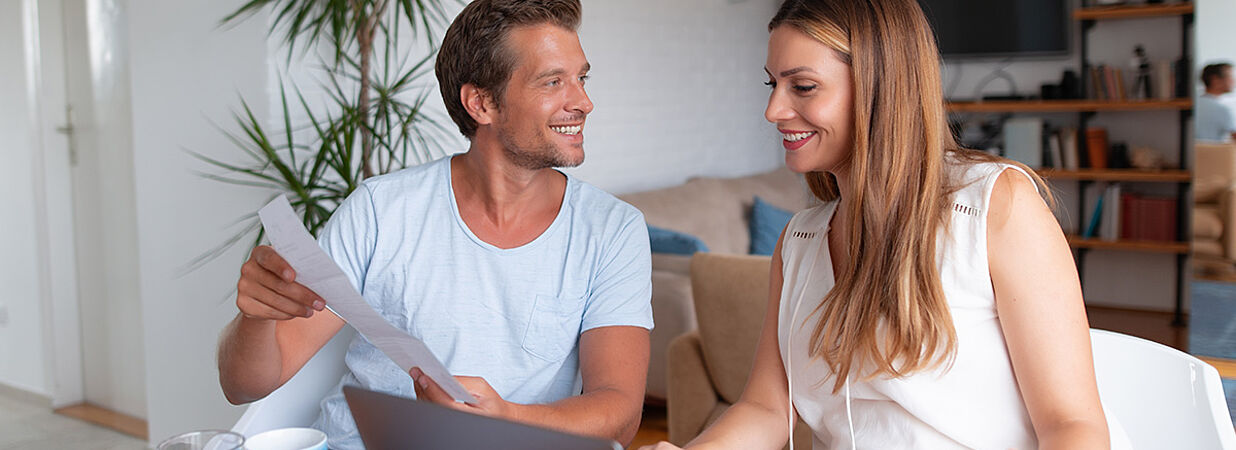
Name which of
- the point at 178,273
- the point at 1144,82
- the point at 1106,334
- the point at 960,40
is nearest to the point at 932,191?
the point at 1106,334

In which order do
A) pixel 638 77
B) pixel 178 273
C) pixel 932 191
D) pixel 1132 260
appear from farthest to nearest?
pixel 1132 260
pixel 638 77
pixel 178 273
pixel 932 191

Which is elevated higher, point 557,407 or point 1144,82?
point 1144,82

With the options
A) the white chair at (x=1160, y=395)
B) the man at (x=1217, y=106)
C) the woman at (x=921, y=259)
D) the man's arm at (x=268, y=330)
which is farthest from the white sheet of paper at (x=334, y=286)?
the man at (x=1217, y=106)

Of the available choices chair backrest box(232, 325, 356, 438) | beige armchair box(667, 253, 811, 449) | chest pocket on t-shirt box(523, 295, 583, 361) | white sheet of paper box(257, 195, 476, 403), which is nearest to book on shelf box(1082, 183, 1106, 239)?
beige armchair box(667, 253, 811, 449)

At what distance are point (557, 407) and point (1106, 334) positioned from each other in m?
0.74

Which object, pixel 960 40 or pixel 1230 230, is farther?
pixel 960 40

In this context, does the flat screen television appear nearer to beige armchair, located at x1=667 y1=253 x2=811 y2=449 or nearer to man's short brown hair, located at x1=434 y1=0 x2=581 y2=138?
beige armchair, located at x1=667 y1=253 x2=811 y2=449

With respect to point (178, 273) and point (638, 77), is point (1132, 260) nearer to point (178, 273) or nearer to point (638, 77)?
point (638, 77)

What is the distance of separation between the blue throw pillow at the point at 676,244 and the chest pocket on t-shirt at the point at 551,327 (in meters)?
1.88

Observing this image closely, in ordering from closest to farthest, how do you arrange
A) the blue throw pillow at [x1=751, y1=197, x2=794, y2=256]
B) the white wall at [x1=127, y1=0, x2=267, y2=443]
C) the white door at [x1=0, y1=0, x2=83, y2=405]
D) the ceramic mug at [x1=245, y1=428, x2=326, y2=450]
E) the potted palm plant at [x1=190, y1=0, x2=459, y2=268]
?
the ceramic mug at [x1=245, y1=428, x2=326, y2=450] → the potted palm plant at [x1=190, y1=0, x2=459, y2=268] → the white wall at [x1=127, y1=0, x2=267, y2=443] → the white door at [x1=0, y1=0, x2=83, y2=405] → the blue throw pillow at [x1=751, y1=197, x2=794, y2=256]

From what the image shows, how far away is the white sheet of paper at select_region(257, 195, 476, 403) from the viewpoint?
2.78 ft

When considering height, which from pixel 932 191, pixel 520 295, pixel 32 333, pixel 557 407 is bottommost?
pixel 32 333

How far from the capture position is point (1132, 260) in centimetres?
554

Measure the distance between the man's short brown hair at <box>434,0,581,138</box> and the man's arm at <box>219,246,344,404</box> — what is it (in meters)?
0.42
